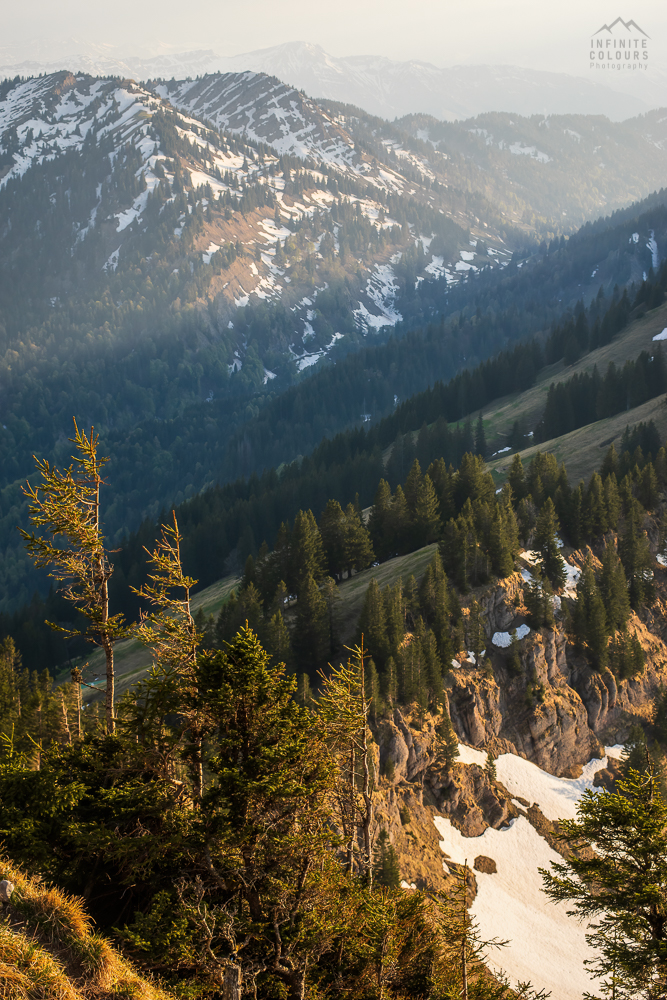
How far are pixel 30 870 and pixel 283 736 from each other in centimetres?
945

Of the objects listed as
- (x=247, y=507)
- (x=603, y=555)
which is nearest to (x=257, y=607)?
(x=603, y=555)

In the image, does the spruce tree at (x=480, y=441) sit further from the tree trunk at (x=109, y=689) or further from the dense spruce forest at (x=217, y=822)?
the tree trunk at (x=109, y=689)

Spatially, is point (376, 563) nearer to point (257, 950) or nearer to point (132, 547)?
point (132, 547)

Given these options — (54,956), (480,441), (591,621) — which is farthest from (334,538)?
(54,956)

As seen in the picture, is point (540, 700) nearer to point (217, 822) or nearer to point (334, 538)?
point (334, 538)

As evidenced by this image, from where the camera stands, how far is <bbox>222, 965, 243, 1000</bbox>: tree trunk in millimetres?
19781

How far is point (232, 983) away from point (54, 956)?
5047mm

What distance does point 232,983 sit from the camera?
782 inches

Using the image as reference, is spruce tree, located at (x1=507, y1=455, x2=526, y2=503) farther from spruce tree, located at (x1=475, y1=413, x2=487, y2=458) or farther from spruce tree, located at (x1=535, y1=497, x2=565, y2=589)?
spruce tree, located at (x1=475, y1=413, x2=487, y2=458)

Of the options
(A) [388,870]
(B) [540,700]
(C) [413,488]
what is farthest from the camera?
(C) [413,488]

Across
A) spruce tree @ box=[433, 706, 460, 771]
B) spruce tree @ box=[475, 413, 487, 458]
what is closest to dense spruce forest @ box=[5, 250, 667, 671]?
spruce tree @ box=[475, 413, 487, 458]

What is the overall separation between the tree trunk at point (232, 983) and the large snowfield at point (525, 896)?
43.7 meters

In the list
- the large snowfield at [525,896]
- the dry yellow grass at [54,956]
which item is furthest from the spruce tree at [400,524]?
the dry yellow grass at [54,956]

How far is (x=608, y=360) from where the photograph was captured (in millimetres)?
190125
